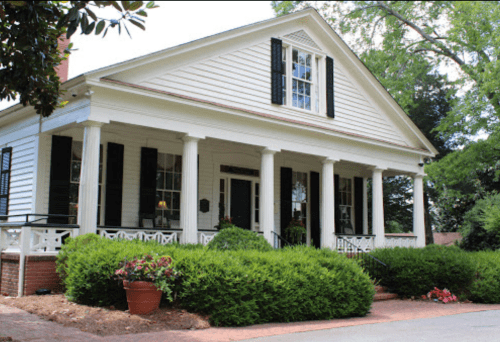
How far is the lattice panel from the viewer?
16.1m

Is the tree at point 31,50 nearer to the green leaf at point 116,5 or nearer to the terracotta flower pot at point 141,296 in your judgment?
the green leaf at point 116,5

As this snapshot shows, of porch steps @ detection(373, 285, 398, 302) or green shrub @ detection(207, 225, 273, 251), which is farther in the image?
porch steps @ detection(373, 285, 398, 302)

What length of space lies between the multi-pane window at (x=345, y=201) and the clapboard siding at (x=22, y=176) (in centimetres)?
1152

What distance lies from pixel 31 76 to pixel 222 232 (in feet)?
18.7

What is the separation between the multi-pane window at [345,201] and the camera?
20.1 m

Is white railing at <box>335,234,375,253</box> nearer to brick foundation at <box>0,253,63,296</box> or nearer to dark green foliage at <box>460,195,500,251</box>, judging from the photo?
dark green foliage at <box>460,195,500,251</box>

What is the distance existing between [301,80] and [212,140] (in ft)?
11.3

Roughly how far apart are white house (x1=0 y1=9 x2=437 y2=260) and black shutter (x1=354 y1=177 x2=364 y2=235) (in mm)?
1090

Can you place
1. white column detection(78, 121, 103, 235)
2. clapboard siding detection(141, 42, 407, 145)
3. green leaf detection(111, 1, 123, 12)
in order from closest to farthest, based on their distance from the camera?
green leaf detection(111, 1, 123, 12) → white column detection(78, 121, 103, 235) → clapboard siding detection(141, 42, 407, 145)

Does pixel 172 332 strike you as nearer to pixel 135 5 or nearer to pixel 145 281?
pixel 145 281

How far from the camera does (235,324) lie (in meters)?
8.23

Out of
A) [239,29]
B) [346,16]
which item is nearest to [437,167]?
[346,16]

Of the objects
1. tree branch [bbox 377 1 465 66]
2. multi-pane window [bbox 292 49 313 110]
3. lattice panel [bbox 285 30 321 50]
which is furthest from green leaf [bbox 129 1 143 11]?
tree branch [bbox 377 1 465 66]

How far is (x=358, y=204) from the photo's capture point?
20.3 m
